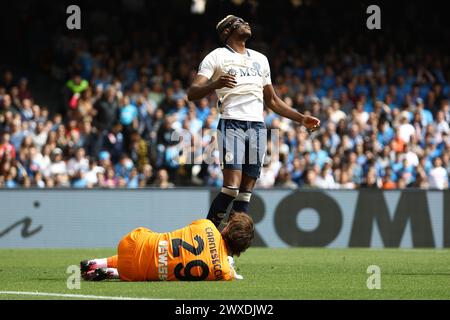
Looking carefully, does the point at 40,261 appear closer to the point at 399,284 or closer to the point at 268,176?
the point at 399,284

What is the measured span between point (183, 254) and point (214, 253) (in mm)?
283

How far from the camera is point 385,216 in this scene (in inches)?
742

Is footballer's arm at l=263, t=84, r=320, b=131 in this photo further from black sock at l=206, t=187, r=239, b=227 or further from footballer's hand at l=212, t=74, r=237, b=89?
black sock at l=206, t=187, r=239, b=227

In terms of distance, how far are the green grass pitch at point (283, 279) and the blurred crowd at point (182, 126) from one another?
4.95 metres

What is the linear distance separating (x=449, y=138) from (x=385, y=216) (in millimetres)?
3905

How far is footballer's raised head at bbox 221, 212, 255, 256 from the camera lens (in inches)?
384

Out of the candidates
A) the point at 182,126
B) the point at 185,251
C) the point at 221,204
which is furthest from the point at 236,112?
the point at 182,126

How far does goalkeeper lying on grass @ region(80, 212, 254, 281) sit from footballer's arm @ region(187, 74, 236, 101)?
1.35 metres

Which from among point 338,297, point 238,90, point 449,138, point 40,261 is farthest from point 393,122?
point 338,297

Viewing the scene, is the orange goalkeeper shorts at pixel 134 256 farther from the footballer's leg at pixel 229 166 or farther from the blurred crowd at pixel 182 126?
the blurred crowd at pixel 182 126

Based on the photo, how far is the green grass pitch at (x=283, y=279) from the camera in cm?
886

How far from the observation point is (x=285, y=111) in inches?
450

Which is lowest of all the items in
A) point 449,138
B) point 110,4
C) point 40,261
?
point 40,261

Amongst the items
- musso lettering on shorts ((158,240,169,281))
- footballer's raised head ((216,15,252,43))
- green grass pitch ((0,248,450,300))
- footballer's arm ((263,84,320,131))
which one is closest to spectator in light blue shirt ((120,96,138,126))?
green grass pitch ((0,248,450,300))
